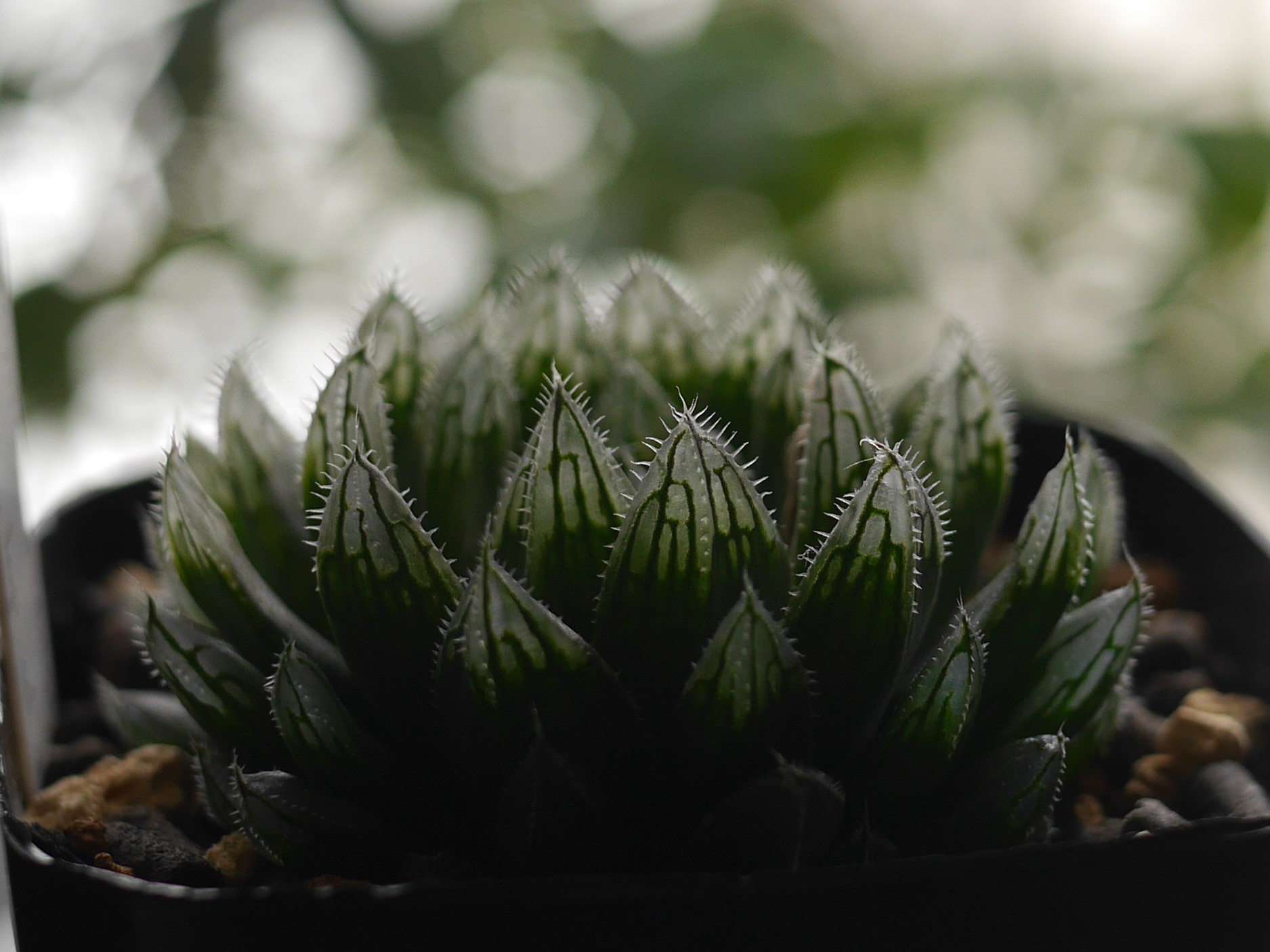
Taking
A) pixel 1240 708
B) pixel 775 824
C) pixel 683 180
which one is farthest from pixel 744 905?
pixel 683 180

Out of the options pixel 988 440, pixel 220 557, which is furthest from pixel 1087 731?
pixel 220 557

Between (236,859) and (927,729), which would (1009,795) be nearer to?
(927,729)

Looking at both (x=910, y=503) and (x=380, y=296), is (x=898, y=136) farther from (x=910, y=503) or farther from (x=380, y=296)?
(x=910, y=503)

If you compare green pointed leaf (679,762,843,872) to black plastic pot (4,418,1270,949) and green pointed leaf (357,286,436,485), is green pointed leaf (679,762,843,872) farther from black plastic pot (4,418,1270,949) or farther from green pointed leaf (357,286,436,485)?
green pointed leaf (357,286,436,485)

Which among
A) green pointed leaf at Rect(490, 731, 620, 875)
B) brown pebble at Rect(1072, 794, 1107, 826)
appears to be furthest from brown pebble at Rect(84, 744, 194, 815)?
brown pebble at Rect(1072, 794, 1107, 826)

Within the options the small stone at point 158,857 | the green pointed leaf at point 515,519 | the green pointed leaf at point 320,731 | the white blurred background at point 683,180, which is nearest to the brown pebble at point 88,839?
the small stone at point 158,857

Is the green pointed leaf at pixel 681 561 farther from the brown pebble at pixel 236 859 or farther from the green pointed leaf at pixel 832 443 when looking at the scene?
the brown pebble at pixel 236 859
